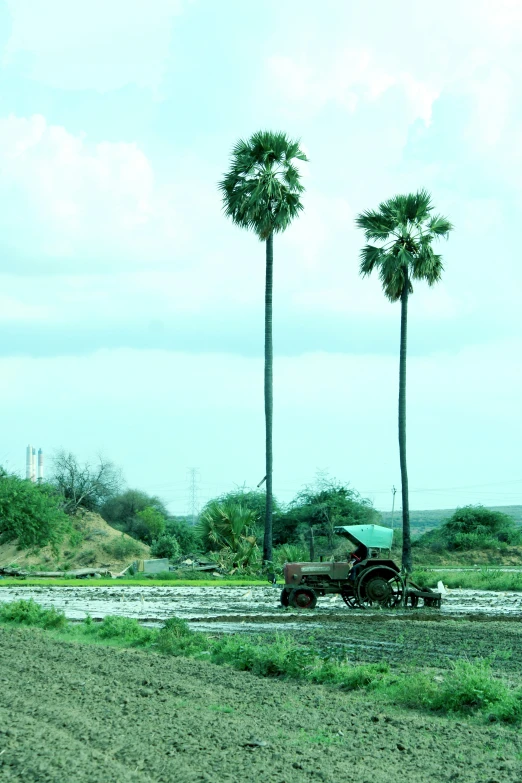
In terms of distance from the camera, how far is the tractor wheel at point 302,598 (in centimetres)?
2300

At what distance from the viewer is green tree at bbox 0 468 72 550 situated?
41.0 m

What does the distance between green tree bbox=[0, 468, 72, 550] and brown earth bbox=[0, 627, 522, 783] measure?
30.1 metres

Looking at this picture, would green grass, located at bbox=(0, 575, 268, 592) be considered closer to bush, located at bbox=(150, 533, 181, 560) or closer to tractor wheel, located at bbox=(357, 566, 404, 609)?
bush, located at bbox=(150, 533, 181, 560)

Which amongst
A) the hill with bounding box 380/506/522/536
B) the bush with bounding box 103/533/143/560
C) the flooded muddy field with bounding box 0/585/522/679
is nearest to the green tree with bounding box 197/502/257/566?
the flooded muddy field with bounding box 0/585/522/679

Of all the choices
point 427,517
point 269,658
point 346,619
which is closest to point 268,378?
point 346,619

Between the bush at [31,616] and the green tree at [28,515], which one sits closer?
the bush at [31,616]

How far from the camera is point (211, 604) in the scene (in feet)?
83.0

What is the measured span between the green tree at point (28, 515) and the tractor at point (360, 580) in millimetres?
20951

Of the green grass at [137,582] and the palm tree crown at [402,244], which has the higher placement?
the palm tree crown at [402,244]

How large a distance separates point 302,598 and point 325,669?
1160 cm

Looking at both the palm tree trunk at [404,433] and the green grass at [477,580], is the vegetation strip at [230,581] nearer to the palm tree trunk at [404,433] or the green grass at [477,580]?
the green grass at [477,580]

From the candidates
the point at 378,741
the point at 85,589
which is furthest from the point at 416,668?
the point at 85,589

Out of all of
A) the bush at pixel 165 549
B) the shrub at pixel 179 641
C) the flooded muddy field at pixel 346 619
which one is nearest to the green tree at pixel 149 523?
the bush at pixel 165 549

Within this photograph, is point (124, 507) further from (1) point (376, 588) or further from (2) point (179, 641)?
→ (2) point (179, 641)
